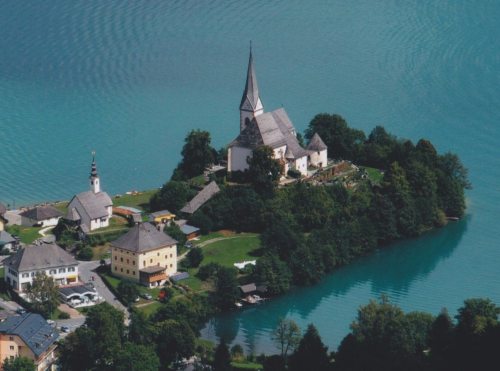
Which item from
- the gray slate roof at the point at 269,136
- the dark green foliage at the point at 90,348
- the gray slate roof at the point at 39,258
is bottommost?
the dark green foliage at the point at 90,348

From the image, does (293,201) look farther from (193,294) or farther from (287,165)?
(193,294)

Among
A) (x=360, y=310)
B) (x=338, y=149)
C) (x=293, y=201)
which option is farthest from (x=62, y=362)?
(x=338, y=149)

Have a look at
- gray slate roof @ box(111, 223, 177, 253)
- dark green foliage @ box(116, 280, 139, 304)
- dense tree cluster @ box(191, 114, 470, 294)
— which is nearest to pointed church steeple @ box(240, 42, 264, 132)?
dense tree cluster @ box(191, 114, 470, 294)

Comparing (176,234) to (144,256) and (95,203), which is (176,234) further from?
(95,203)

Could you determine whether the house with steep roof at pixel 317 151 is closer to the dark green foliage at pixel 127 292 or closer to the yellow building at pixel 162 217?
the yellow building at pixel 162 217

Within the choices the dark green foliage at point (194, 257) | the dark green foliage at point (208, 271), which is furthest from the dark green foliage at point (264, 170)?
the dark green foliage at point (208, 271)

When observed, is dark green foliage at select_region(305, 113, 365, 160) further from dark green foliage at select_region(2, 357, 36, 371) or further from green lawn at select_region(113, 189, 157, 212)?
dark green foliage at select_region(2, 357, 36, 371)
